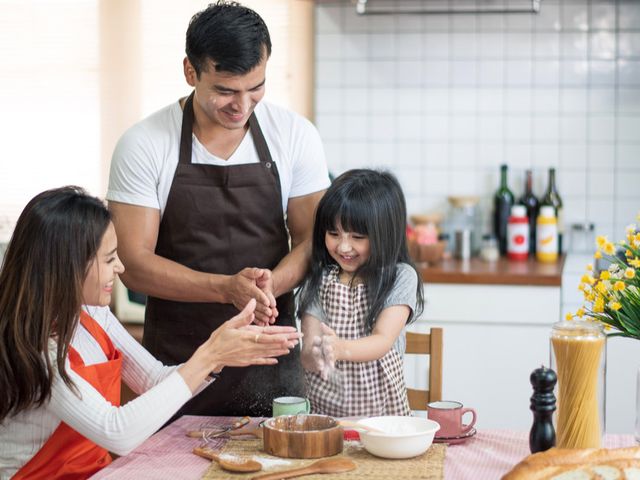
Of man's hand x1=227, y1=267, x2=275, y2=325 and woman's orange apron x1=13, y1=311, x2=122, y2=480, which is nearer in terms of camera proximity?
woman's orange apron x1=13, y1=311, x2=122, y2=480

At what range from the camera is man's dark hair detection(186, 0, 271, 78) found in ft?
6.53

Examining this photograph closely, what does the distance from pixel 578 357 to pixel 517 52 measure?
2.56 m

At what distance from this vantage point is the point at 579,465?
1.43m

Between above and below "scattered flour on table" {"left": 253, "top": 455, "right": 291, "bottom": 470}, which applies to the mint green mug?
above

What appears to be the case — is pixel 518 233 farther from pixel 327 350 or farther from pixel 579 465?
pixel 579 465

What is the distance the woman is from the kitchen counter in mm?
1791

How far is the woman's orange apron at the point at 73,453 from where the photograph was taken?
5.66ft

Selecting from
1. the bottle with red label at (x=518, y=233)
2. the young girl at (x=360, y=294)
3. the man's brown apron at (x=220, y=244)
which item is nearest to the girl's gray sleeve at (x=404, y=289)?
the young girl at (x=360, y=294)

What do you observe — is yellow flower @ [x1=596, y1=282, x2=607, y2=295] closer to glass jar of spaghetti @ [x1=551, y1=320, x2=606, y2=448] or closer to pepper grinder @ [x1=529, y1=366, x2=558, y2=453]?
glass jar of spaghetti @ [x1=551, y1=320, x2=606, y2=448]

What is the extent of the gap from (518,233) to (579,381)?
2.30 metres

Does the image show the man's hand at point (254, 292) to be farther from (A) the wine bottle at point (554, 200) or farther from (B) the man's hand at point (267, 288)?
(A) the wine bottle at point (554, 200)

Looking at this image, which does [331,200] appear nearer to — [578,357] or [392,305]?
[392,305]

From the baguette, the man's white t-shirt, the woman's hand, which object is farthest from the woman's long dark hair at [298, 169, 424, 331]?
the baguette

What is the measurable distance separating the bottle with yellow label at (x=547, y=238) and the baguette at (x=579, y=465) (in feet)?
7.82
